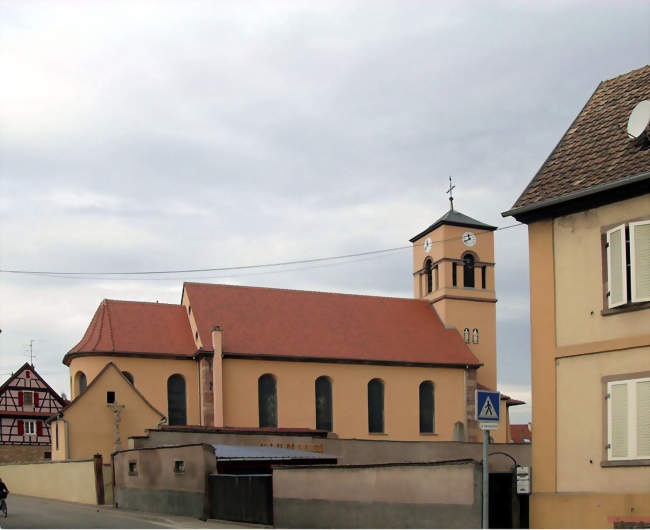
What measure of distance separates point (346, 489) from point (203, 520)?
5188 millimetres

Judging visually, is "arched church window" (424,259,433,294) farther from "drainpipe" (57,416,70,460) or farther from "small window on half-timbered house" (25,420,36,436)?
"small window on half-timbered house" (25,420,36,436)

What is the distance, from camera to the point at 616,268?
17.3m

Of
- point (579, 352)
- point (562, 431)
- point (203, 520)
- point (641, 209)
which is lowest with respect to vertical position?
point (203, 520)

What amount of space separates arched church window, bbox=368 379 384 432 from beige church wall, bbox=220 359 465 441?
29cm

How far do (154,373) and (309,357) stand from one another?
8230 millimetres

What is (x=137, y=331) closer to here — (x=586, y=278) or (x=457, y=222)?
(x=457, y=222)

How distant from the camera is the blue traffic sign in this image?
13.6 metres

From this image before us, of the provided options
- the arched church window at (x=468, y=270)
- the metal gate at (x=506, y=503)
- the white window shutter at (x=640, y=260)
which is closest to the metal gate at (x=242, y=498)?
the metal gate at (x=506, y=503)

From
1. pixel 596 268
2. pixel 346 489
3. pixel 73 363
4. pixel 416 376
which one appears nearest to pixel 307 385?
pixel 416 376

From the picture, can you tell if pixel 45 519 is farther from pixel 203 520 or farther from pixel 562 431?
pixel 562 431

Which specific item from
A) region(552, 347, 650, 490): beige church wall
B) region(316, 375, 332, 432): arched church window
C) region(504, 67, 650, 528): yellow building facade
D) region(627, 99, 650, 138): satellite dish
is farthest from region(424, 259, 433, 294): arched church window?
region(627, 99, 650, 138): satellite dish

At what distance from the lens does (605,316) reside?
17562 millimetres

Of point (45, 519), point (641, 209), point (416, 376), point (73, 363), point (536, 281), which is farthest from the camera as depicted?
point (416, 376)

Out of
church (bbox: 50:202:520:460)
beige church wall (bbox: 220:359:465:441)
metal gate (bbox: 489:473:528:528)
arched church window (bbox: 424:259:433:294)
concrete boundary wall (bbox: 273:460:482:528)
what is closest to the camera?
concrete boundary wall (bbox: 273:460:482:528)
